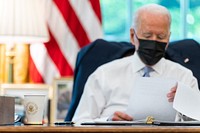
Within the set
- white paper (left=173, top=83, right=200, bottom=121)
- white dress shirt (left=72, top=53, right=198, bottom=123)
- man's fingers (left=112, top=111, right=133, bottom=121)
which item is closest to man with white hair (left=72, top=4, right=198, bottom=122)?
white dress shirt (left=72, top=53, right=198, bottom=123)

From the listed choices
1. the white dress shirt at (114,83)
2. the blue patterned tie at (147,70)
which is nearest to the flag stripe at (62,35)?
the white dress shirt at (114,83)

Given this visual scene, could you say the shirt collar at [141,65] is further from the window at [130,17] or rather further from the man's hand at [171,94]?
the window at [130,17]

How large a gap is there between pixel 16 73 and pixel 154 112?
1271 millimetres

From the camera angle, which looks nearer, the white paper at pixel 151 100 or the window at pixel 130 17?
the white paper at pixel 151 100

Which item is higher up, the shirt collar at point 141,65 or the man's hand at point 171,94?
the shirt collar at point 141,65

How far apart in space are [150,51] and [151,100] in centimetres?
42

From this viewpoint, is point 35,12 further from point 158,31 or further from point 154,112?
point 154,112

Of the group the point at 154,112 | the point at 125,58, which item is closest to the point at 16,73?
the point at 125,58

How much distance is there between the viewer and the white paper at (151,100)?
216 centimetres

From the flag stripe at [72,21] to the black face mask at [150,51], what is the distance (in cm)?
90

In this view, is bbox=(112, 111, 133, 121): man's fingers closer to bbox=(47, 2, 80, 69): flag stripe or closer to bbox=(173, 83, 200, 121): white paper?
bbox=(173, 83, 200, 121): white paper

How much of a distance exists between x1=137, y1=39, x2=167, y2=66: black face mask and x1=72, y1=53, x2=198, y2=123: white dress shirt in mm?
39

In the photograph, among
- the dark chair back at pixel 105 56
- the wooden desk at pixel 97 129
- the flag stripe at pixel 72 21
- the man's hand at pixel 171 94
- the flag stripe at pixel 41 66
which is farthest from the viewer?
the flag stripe at pixel 72 21

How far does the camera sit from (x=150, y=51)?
2541 millimetres
